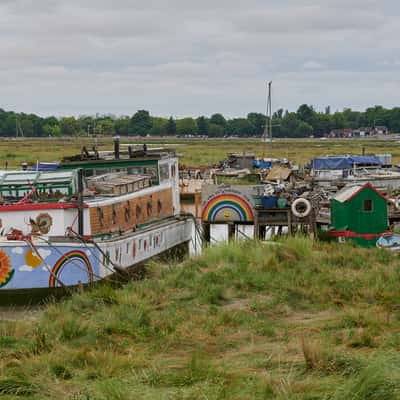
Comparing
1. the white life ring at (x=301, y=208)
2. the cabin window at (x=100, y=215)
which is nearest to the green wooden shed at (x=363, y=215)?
the white life ring at (x=301, y=208)

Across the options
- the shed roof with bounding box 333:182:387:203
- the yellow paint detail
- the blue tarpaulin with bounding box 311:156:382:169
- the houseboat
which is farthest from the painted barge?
the blue tarpaulin with bounding box 311:156:382:169

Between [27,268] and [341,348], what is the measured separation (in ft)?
33.2

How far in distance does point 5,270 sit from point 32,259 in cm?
67

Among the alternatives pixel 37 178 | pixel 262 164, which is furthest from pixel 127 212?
pixel 262 164

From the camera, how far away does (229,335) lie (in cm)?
1256

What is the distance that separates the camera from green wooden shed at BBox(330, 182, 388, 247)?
918 inches

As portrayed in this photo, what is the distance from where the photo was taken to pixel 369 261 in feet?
62.0

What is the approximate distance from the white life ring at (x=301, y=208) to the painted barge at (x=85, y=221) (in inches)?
169

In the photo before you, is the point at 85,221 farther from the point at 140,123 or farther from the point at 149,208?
the point at 140,123

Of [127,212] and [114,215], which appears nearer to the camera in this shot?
[114,215]

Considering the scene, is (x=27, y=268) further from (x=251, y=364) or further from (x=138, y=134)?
(x=138, y=134)

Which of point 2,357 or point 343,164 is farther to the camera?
point 343,164

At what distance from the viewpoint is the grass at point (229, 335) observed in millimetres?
9227

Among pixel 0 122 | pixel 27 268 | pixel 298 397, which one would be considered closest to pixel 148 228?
pixel 27 268
